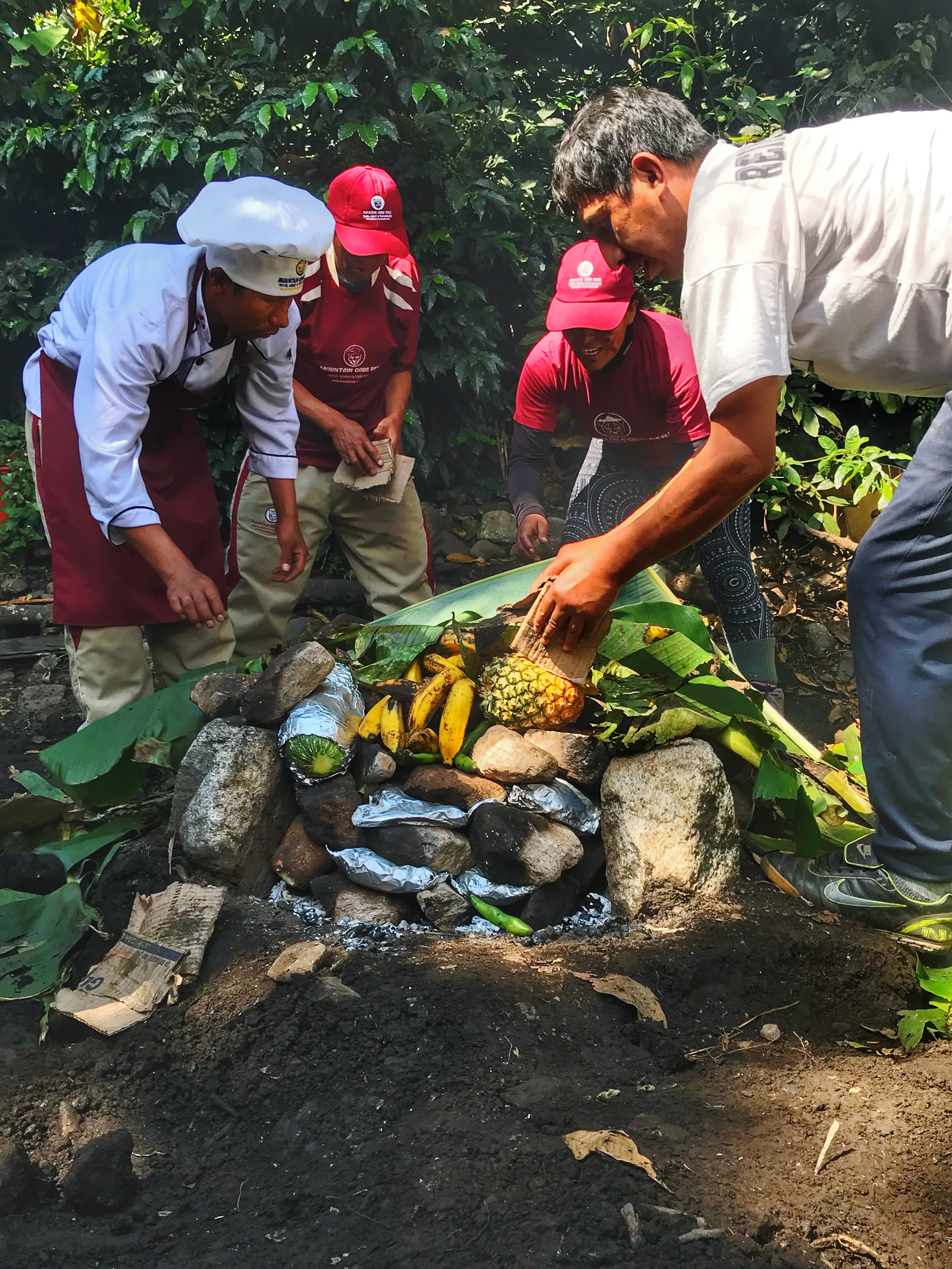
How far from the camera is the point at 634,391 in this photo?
412cm

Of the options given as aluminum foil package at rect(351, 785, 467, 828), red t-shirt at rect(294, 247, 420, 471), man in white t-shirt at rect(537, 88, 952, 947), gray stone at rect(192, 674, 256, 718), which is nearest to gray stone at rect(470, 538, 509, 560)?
red t-shirt at rect(294, 247, 420, 471)

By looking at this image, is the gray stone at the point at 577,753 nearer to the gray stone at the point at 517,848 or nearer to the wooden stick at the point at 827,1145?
the gray stone at the point at 517,848

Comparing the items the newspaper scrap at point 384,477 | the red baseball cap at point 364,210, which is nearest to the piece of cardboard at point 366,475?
the newspaper scrap at point 384,477

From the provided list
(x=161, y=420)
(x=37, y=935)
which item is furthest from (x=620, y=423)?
(x=37, y=935)

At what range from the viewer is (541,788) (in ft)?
9.41

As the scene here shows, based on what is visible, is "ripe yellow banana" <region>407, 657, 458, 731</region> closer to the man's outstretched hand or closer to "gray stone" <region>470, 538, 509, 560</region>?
the man's outstretched hand

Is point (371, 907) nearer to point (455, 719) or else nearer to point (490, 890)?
point (490, 890)

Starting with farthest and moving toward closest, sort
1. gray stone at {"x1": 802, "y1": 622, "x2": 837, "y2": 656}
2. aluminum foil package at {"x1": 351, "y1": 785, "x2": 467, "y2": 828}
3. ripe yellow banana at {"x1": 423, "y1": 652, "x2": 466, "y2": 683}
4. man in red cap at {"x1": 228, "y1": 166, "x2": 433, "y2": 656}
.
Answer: gray stone at {"x1": 802, "y1": 622, "x2": 837, "y2": 656}, man in red cap at {"x1": 228, "y1": 166, "x2": 433, "y2": 656}, ripe yellow banana at {"x1": 423, "y1": 652, "x2": 466, "y2": 683}, aluminum foil package at {"x1": 351, "y1": 785, "x2": 467, "y2": 828}

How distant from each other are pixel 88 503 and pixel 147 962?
4.91ft

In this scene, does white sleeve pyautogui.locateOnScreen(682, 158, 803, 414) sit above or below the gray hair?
below

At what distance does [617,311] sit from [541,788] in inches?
75.1

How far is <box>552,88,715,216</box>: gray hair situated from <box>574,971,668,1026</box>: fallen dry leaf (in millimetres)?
A: 1772

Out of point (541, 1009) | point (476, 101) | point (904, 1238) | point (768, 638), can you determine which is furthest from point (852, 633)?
point (476, 101)

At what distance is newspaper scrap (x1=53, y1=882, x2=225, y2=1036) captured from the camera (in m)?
2.31
